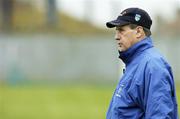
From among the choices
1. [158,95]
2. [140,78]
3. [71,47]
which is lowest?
[71,47]

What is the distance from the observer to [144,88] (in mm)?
7234

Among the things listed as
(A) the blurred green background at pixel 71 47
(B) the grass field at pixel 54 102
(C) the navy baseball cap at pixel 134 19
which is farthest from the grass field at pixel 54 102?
(C) the navy baseball cap at pixel 134 19

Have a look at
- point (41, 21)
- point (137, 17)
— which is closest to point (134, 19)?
point (137, 17)

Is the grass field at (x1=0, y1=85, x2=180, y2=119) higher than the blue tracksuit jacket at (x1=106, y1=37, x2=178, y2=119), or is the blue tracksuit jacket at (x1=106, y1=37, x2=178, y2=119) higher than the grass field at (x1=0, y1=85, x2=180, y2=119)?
the blue tracksuit jacket at (x1=106, y1=37, x2=178, y2=119)

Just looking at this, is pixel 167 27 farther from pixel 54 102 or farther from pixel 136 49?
pixel 136 49

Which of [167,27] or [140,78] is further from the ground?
[140,78]

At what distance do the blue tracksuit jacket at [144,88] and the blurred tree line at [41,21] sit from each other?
26402 millimetres

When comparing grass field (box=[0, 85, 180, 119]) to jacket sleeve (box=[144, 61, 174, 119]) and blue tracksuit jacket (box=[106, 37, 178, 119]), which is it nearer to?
blue tracksuit jacket (box=[106, 37, 178, 119])

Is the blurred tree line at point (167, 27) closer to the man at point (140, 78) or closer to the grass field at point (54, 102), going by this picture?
the grass field at point (54, 102)

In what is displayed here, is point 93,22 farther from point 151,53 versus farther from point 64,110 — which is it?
point 151,53

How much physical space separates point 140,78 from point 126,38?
44cm

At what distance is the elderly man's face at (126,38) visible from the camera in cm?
752

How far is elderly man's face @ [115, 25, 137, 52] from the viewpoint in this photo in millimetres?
7516

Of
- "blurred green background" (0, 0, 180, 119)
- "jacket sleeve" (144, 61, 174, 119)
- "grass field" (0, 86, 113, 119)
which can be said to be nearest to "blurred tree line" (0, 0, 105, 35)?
"blurred green background" (0, 0, 180, 119)
